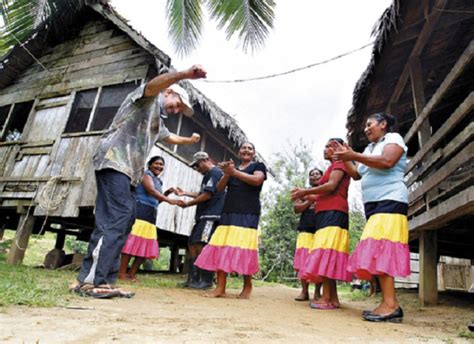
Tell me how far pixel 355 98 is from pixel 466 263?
367 inches

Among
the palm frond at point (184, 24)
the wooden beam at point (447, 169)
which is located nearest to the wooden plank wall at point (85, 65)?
the palm frond at point (184, 24)

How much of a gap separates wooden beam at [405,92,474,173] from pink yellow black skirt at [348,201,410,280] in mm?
1348

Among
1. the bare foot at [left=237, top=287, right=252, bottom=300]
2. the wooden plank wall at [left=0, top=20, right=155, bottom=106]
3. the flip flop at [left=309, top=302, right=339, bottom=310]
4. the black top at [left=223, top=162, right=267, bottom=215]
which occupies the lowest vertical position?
the bare foot at [left=237, top=287, right=252, bottom=300]

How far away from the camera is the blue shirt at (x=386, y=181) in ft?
8.78

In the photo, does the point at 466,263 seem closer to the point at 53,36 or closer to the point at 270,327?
the point at 270,327

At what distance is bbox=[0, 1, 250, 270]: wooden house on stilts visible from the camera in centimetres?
657

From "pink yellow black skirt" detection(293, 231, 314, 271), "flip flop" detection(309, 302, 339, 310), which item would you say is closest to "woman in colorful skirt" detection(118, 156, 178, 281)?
"pink yellow black skirt" detection(293, 231, 314, 271)

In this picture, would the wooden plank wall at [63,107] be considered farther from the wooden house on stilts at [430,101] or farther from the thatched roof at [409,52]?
the wooden house on stilts at [430,101]

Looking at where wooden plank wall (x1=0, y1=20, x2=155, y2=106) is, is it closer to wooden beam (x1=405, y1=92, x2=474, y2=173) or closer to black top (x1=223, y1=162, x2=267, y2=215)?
black top (x1=223, y1=162, x2=267, y2=215)

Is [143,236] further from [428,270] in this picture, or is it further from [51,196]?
[428,270]

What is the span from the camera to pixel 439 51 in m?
5.00

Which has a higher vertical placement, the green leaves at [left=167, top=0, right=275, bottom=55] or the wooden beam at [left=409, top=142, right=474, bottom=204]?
the green leaves at [left=167, top=0, right=275, bottom=55]

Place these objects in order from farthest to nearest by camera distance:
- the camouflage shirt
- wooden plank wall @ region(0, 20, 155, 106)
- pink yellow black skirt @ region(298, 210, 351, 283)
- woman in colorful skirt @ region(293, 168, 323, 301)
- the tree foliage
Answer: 1. the tree foliage
2. wooden plank wall @ region(0, 20, 155, 106)
3. woman in colorful skirt @ region(293, 168, 323, 301)
4. pink yellow black skirt @ region(298, 210, 351, 283)
5. the camouflage shirt

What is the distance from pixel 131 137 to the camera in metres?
2.96
